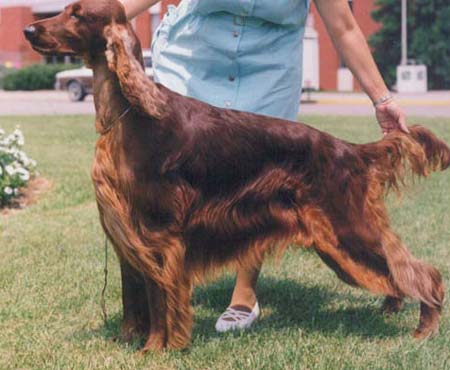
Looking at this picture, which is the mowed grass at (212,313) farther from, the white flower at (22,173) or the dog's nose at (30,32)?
the dog's nose at (30,32)

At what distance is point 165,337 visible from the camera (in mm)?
3396

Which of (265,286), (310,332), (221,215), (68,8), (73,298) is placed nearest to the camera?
(68,8)

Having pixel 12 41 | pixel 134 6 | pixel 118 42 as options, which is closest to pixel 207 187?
pixel 118 42

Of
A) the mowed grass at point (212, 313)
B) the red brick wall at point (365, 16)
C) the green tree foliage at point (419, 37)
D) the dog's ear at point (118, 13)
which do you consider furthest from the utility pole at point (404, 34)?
the dog's ear at point (118, 13)

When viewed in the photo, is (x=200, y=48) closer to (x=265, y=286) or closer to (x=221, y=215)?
(x=221, y=215)

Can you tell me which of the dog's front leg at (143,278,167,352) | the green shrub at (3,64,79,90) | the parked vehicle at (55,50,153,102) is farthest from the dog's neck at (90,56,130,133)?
the green shrub at (3,64,79,90)

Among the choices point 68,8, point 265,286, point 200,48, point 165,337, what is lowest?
point 265,286

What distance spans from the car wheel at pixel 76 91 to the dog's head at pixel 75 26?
69.6ft

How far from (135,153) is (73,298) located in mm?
1384

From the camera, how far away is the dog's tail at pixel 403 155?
3568mm

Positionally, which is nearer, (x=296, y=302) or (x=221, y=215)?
(x=221, y=215)

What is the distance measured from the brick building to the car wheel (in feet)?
13.3

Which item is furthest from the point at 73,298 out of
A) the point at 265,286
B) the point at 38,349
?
the point at 265,286

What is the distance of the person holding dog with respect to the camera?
3.72 meters
